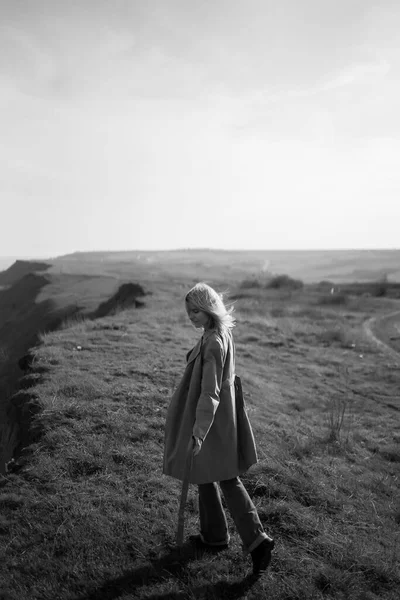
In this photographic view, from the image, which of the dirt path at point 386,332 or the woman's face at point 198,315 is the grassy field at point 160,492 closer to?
the woman's face at point 198,315

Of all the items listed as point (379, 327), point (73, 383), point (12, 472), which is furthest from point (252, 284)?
point (12, 472)

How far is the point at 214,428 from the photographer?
12.8 ft

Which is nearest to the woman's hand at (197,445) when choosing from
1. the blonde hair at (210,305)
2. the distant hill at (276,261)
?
the blonde hair at (210,305)

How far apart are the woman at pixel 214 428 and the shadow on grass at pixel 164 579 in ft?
0.80

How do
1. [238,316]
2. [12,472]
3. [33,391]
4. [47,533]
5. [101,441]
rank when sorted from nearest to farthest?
1. [47,533]
2. [12,472]
3. [101,441]
4. [33,391]
5. [238,316]

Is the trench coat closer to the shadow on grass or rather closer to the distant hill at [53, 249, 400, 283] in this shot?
the shadow on grass

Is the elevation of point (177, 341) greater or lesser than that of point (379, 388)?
greater

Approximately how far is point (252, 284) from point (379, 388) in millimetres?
24415

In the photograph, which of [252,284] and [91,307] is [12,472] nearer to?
[91,307]

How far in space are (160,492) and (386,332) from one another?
14.8 metres

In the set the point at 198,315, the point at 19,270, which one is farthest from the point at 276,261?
the point at 198,315

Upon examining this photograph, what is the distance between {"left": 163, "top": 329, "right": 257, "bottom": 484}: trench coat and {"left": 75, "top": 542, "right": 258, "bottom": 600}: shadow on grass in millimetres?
730

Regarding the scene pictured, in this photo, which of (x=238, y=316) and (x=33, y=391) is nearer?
(x=33, y=391)

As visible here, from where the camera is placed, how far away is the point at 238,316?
59.7ft
